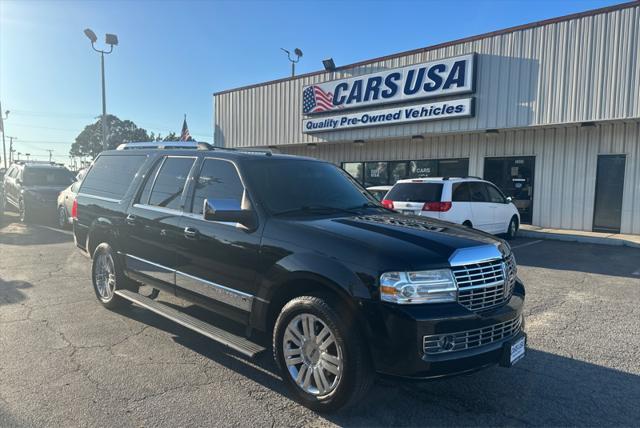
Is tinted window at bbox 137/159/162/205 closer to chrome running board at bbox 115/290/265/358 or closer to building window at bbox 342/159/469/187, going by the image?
chrome running board at bbox 115/290/265/358

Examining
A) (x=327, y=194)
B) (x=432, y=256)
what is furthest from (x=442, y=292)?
(x=327, y=194)

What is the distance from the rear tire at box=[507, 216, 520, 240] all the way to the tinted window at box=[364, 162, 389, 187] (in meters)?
6.57

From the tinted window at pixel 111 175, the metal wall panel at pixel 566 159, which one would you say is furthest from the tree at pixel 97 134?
the tinted window at pixel 111 175

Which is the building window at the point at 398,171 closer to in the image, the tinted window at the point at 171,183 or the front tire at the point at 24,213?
the front tire at the point at 24,213

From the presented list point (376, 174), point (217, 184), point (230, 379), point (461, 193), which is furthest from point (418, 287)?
point (376, 174)

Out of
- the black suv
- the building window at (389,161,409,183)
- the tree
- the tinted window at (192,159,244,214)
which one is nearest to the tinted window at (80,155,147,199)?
the black suv

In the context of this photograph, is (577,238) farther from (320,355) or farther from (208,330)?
(208,330)

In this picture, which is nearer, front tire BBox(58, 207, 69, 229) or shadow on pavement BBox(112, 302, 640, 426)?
shadow on pavement BBox(112, 302, 640, 426)

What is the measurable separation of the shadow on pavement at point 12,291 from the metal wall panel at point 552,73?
12.5m

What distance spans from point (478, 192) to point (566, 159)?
5.00m

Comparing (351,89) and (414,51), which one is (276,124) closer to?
(351,89)

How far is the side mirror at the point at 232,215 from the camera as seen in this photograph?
3.54 m

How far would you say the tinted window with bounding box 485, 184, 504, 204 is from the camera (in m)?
11.3

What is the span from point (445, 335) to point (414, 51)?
1449 centimetres
